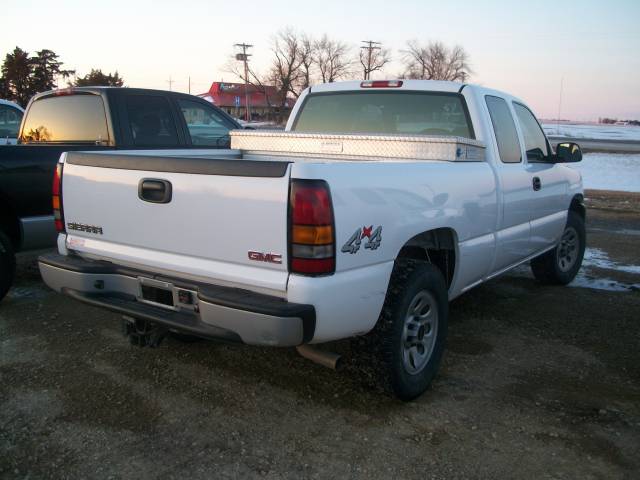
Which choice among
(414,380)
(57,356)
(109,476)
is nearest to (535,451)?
(414,380)

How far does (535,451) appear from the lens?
2873 mm

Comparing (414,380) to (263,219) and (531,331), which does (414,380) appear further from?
(531,331)

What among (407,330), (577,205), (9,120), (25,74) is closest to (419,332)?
(407,330)

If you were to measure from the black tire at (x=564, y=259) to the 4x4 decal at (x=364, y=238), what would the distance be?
11.1 ft

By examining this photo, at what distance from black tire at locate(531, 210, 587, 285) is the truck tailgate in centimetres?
388

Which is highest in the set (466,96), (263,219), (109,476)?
(466,96)

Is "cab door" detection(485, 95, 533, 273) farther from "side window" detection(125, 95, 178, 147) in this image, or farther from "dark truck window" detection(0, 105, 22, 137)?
"dark truck window" detection(0, 105, 22, 137)

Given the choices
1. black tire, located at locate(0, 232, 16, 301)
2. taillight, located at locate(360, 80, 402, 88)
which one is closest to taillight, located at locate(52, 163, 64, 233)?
black tire, located at locate(0, 232, 16, 301)

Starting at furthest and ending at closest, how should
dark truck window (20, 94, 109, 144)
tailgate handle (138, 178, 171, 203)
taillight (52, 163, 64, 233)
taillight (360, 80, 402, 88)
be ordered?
1. dark truck window (20, 94, 109, 144)
2. taillight (360, 80, 402, 88)
3. taillight (52, 163, 64, 233)
4. tailgate handle (138, 178, 171, 203)

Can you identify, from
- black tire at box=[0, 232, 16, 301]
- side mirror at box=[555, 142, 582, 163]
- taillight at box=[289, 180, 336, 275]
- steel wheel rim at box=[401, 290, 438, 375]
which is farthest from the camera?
side mirror at box=[555, 142, 582, 163]

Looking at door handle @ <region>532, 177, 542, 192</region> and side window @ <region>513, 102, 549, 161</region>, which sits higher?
side window @ <region>513, 102, 549, 161</region>

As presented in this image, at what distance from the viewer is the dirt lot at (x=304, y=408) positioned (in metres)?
2.74

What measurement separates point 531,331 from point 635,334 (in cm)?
80

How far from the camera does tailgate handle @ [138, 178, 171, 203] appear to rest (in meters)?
2.97
